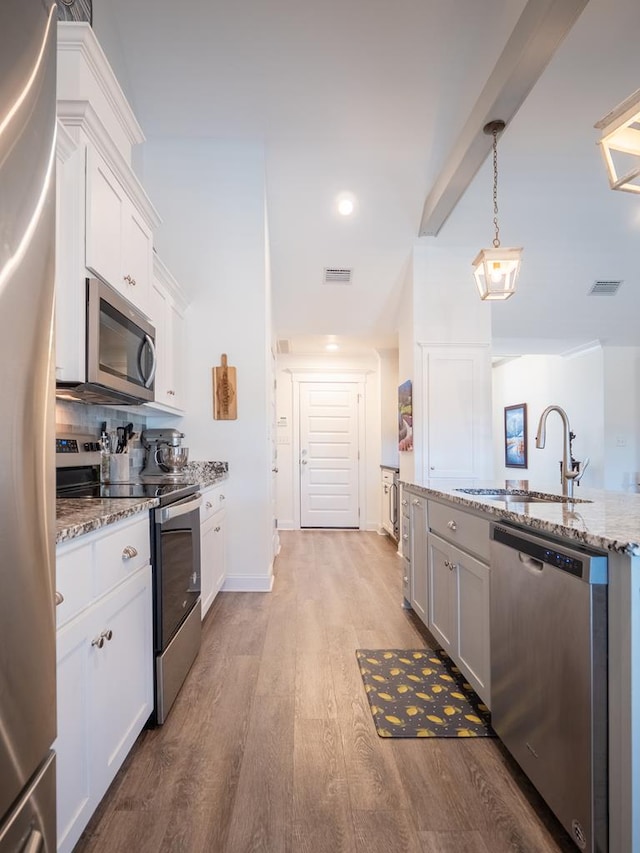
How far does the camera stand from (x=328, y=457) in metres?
6.11

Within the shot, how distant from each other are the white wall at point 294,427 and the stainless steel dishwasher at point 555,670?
4.51 metres

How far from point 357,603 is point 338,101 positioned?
128 inches

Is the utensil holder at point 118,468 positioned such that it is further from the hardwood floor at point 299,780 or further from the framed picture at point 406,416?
the framed picture at point 406,416

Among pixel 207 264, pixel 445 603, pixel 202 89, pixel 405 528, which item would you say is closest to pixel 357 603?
pixel 405 528

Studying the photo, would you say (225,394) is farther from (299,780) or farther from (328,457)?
(328,457)

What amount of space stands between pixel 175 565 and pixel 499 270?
2.18 m

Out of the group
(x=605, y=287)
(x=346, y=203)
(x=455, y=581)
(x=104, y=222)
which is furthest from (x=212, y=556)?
(x=605, y=287)

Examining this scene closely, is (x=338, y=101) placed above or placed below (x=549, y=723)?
above

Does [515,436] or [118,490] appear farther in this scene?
[515,436]

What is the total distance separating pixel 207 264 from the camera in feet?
11.1

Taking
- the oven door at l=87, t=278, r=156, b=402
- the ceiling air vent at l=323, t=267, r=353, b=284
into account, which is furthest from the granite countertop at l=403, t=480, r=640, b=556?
the ceiling air vent at l=323, t=267, r=353, b=284

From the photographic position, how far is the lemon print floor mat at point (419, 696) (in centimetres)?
168

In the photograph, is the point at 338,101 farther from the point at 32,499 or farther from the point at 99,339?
the point at 32,499

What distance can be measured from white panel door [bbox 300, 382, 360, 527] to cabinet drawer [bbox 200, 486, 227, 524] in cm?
291
